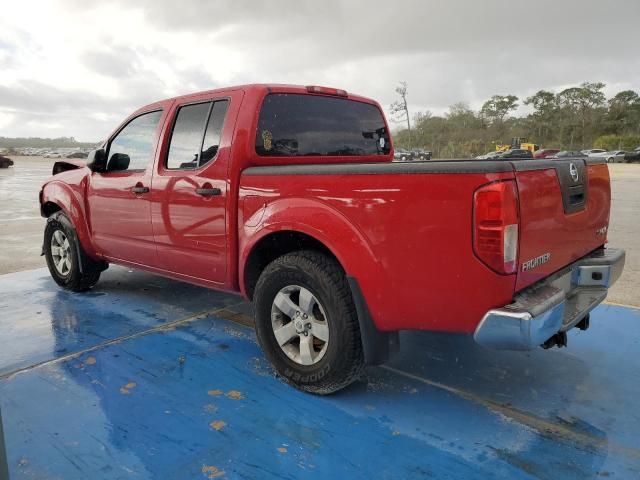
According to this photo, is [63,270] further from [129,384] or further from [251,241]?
[251,241]

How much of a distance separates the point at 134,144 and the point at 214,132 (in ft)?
3.62

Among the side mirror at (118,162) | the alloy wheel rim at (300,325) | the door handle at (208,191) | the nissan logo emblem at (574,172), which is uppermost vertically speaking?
the side mirror at (118,162)

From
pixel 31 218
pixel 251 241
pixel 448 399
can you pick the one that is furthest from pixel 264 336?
pixel 31 218

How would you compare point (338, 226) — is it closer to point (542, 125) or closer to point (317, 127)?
point (317, 127)

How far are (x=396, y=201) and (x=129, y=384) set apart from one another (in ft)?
6.48

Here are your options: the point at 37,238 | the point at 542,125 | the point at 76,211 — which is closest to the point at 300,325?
the point at 76,211

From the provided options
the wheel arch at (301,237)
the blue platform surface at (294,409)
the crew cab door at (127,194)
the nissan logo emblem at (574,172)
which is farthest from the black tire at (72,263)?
the nissan logo emblem at (574,172)

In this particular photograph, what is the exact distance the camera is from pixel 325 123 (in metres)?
3.75

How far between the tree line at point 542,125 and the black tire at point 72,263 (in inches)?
2517

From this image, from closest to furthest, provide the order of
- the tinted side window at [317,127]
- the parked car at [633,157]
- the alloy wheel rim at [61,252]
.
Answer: the tinted side window at [317,127] → the alloy wheel rim at [61,252] → the parked car at [633,157]

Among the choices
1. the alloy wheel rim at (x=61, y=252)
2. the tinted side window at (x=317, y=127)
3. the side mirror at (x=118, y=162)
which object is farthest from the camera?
the alloy wheel rim at (x=61, y=252)

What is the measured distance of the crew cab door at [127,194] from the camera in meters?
3.97

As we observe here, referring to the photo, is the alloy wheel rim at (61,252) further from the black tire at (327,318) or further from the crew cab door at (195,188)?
the black tire at (327,318)

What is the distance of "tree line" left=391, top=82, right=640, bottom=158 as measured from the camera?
68.5m
